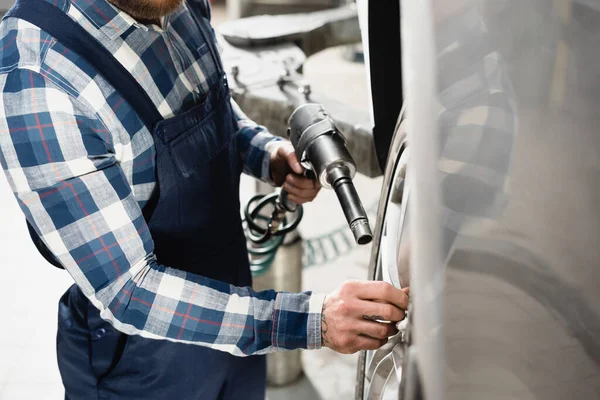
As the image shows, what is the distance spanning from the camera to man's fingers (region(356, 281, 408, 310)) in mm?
850

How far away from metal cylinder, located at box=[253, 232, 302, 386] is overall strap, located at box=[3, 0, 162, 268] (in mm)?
1027

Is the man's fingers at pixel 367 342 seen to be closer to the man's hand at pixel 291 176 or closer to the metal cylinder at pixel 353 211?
the metal cylinder at pixel 353 211

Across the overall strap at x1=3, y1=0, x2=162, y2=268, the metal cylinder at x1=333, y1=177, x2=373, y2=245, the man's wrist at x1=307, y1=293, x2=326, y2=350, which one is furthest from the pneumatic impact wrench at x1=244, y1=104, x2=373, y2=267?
the overall strap at x1=3, y1=0, x2=162, y2=268

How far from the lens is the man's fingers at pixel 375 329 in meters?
0.86

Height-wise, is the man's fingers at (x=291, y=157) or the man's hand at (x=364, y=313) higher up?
the man's fingers at (x=291, y=157)

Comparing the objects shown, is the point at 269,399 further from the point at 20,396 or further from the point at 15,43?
the point at 15,43

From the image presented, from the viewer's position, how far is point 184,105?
3.65 feet

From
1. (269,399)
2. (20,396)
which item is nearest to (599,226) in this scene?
(269,399)

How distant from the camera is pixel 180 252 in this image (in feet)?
3.80

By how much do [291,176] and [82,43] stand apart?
50 cm

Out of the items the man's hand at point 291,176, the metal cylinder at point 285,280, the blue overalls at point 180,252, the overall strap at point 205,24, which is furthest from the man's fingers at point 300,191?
the metal cylinder at point 285,280

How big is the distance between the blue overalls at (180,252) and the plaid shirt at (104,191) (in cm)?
5

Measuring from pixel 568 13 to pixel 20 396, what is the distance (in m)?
2.22

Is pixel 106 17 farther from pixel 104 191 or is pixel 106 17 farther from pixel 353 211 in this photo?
pixel 353 211
